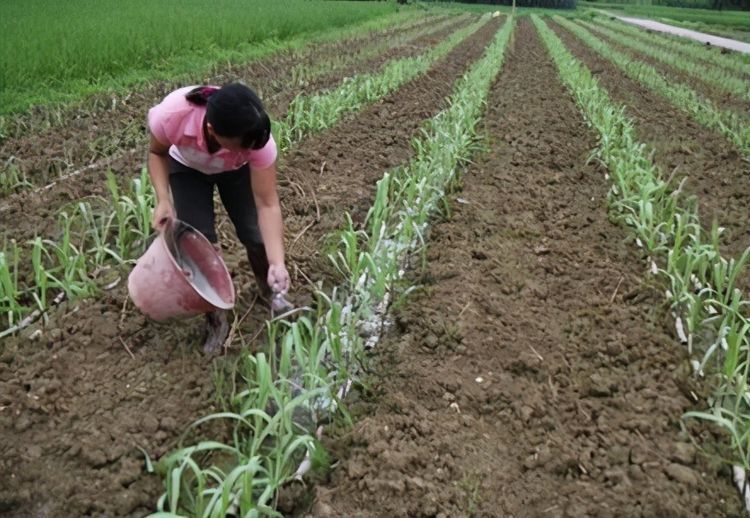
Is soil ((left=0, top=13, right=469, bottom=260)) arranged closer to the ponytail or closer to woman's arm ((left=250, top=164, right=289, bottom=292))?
the ponytail

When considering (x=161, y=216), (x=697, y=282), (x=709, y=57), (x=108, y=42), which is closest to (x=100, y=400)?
(x=161, y=216)

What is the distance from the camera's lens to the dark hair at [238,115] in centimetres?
188

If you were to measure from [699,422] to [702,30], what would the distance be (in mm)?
25584

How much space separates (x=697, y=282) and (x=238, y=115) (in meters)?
1.94

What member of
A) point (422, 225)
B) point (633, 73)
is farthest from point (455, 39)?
point (422, 225)

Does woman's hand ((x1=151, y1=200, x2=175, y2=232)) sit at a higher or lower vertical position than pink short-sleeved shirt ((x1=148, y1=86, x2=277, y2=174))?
lower

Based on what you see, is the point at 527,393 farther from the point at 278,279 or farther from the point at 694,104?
the point at 694,104

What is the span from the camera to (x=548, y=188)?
13.6 ft

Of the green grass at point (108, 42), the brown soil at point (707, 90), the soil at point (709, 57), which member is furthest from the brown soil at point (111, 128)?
the soil at point (709, 57)

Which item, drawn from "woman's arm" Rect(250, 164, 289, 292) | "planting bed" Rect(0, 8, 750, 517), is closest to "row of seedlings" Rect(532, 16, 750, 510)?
"planting bed" Rect(0, 8, 750, 517)

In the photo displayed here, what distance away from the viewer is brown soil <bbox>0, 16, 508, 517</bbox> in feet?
5.81

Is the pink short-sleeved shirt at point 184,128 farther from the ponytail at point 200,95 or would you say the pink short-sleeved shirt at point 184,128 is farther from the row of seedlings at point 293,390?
the row of seedlings at point 293,390

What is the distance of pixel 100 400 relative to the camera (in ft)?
6.89

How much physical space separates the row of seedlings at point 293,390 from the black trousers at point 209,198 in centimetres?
39
